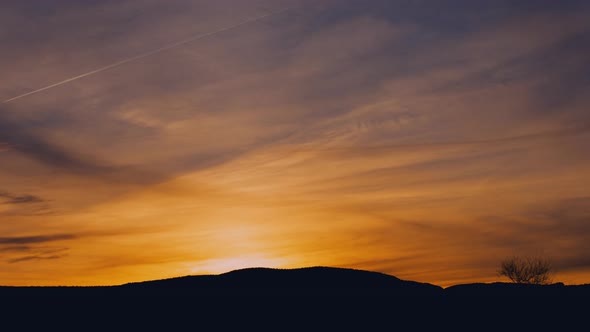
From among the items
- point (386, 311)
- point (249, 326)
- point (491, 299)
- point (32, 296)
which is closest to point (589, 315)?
point (491, 299)

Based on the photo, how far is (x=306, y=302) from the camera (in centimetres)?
5000

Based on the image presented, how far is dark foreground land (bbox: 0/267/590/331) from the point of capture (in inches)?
1769

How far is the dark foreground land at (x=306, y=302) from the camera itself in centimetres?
4494

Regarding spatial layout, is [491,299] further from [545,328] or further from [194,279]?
[194,279]

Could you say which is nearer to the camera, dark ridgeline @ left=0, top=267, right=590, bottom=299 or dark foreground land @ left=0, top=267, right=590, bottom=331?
dark foreground land @ left=0, top=267, right=590, bottom=331

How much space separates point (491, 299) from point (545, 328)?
5144 mm

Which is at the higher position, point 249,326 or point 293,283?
point 293,283

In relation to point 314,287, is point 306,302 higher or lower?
lower

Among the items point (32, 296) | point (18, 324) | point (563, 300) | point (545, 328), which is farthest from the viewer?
point (563, 300)

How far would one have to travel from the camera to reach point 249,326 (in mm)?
46375

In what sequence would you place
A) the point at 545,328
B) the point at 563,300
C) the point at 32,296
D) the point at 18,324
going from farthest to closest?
the point at 563,300 < the point at 545,328 < the point at 32,296 < the point at 18,324

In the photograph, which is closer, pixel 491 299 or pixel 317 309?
pixel 317 309

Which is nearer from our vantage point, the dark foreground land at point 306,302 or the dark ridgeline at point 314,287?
the dark foreground land at point 306,302

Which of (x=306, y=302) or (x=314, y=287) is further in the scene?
(x=314, y=287)
